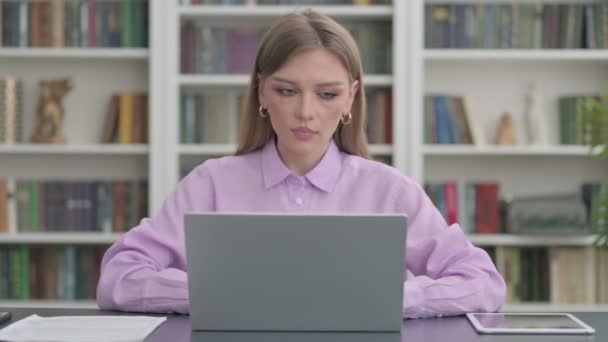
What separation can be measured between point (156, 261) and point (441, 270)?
0.57 m

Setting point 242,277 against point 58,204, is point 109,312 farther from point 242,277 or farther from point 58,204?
point 58,204

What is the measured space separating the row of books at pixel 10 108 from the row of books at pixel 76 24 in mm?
168

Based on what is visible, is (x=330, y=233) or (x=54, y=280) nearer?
(x=330, y=233)

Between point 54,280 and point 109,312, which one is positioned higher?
point 109,312

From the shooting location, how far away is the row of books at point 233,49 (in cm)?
334

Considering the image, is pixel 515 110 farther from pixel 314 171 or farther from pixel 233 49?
pixel 314 171

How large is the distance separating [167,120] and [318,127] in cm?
178

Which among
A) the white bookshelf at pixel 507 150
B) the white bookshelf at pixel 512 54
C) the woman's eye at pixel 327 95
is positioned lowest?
the white bookshelf at pixel 507 150

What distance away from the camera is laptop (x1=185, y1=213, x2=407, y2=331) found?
109 centimetres

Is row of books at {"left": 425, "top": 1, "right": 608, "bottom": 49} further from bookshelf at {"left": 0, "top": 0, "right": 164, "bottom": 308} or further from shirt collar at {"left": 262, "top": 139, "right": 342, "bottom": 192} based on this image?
shirt collar at {"left": 262, "top": 139, "right": 342, "bottom": 192}

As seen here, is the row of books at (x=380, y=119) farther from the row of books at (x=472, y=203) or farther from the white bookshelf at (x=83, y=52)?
the white bookshelf at (x=83, y=52)

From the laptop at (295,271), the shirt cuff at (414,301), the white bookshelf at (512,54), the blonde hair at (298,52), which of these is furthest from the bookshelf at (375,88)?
the laptop at (295,271)

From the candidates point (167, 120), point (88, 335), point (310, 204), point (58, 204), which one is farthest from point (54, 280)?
point (88, 335)

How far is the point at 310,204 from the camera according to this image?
1.77 m
